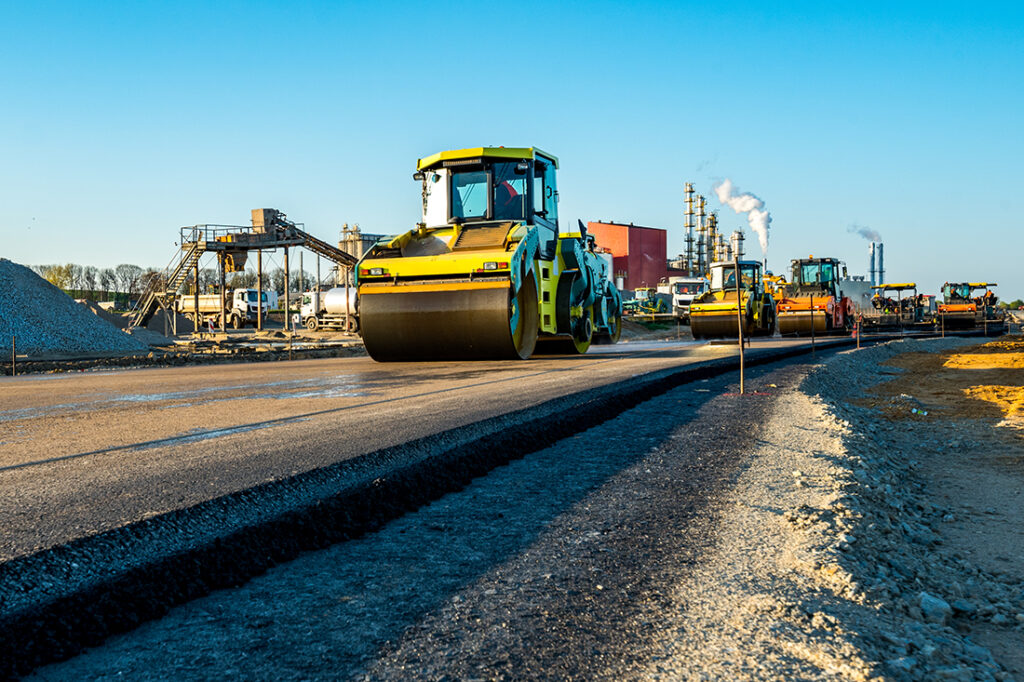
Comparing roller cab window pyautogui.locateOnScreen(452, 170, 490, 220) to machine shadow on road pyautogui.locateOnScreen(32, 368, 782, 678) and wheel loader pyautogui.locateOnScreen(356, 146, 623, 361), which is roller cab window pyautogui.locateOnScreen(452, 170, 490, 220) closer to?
wheel loader pyautogui.locateOnScreen(356, 146, 623, 361)

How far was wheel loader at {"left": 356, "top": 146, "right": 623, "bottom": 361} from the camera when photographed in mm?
11602

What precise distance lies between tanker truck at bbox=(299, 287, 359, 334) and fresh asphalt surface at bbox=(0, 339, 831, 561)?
27022mm

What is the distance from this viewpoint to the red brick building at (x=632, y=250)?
8656 centimetres

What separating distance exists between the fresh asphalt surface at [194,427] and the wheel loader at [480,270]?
89cm

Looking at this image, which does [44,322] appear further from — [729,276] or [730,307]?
[729,276]

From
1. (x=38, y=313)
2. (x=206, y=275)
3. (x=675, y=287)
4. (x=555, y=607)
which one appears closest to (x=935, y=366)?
(x=555, y=607)

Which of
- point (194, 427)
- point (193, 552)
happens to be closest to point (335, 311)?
point (194, 427)

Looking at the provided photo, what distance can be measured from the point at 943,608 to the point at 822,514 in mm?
Answer: 963

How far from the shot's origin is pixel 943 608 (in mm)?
2916

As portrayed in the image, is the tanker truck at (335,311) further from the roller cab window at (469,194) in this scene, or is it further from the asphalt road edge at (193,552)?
the asphalt road edge at (193,552)

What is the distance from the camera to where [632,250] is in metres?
87.1

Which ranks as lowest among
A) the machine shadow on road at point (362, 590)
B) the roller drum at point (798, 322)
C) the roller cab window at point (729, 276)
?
the machine shadow on road at point (362, 590)

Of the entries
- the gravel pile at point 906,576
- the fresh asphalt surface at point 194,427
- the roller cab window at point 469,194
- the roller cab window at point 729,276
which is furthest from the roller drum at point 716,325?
the gravel pile at point 906,576

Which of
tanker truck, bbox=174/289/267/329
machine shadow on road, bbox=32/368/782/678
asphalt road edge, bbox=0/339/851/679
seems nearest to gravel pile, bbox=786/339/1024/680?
machine shadow on road, bbox=32/368/782/678
